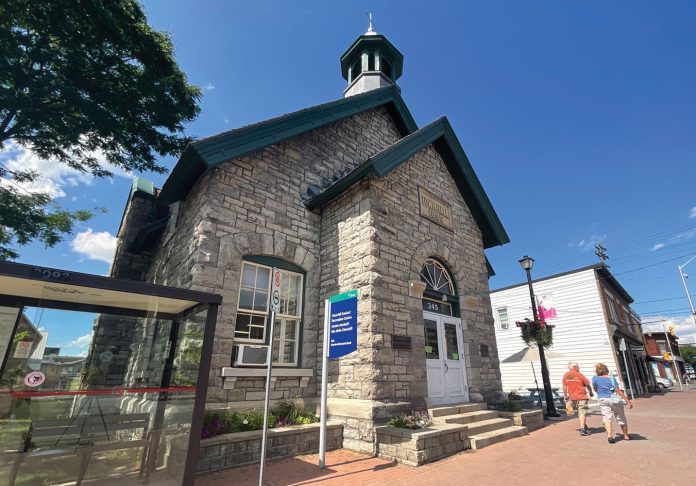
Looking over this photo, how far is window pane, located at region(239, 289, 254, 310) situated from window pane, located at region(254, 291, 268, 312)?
0.10 meters

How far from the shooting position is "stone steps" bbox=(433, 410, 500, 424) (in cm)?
674

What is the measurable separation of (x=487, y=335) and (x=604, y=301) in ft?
45.5

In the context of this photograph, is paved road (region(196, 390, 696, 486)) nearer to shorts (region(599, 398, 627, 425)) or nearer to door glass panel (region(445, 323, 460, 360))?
shorts (region(599, 398, 627, 425))

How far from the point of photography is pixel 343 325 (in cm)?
557

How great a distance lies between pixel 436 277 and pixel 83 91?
422 inches

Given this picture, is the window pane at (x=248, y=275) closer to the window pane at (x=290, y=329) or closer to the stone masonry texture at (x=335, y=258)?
the stone masonry texture at (x=335, y=258)

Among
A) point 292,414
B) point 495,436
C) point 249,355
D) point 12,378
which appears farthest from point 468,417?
point 12,378

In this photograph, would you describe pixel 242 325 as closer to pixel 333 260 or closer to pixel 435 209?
pixel 333 260

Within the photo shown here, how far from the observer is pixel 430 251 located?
353 inches

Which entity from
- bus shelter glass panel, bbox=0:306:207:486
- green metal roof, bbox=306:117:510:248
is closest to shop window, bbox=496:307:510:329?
green metal roof, bbox=306:117:510:248

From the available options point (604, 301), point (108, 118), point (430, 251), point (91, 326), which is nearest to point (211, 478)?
point (91, 326)

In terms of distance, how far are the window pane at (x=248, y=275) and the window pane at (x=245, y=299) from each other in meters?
0.17

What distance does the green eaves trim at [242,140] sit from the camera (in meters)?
7.15

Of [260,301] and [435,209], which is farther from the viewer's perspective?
[435,209]
